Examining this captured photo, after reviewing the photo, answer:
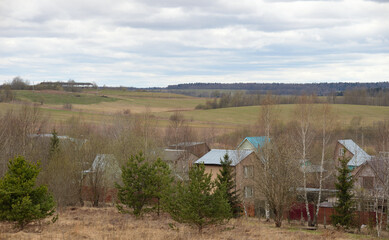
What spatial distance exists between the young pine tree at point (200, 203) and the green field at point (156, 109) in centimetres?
7958

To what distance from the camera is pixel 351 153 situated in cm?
5262

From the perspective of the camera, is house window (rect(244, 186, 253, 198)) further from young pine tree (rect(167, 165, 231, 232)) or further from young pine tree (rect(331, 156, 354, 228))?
young pine tree (rect(167, 165, 231, 232))

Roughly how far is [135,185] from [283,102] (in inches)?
4571

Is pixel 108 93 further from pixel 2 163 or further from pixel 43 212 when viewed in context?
pixel 43 212

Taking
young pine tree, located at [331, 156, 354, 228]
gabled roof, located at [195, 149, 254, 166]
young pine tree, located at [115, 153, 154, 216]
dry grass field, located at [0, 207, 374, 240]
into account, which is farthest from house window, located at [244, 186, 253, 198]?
young pine tree, located at [115, 153, 154, 216]

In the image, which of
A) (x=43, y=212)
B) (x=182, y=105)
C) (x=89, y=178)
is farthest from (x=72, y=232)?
(x=182, y=105)

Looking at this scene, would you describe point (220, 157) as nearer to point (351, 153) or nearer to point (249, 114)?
point (351, 153)

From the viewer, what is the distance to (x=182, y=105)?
138 metres

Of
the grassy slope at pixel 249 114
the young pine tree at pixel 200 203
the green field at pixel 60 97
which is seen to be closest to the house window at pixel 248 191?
the young pine tree at pixel 200 203

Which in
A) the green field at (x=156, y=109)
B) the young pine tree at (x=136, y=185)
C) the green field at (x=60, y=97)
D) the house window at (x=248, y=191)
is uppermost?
the green field at (x=60, y=97)

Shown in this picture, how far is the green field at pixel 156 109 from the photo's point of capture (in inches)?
4198

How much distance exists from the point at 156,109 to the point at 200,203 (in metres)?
105

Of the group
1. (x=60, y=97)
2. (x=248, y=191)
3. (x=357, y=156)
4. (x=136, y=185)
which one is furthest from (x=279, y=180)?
(x=60, y=97)

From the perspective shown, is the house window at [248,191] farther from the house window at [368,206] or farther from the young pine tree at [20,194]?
the young pine tree at [20,194]
